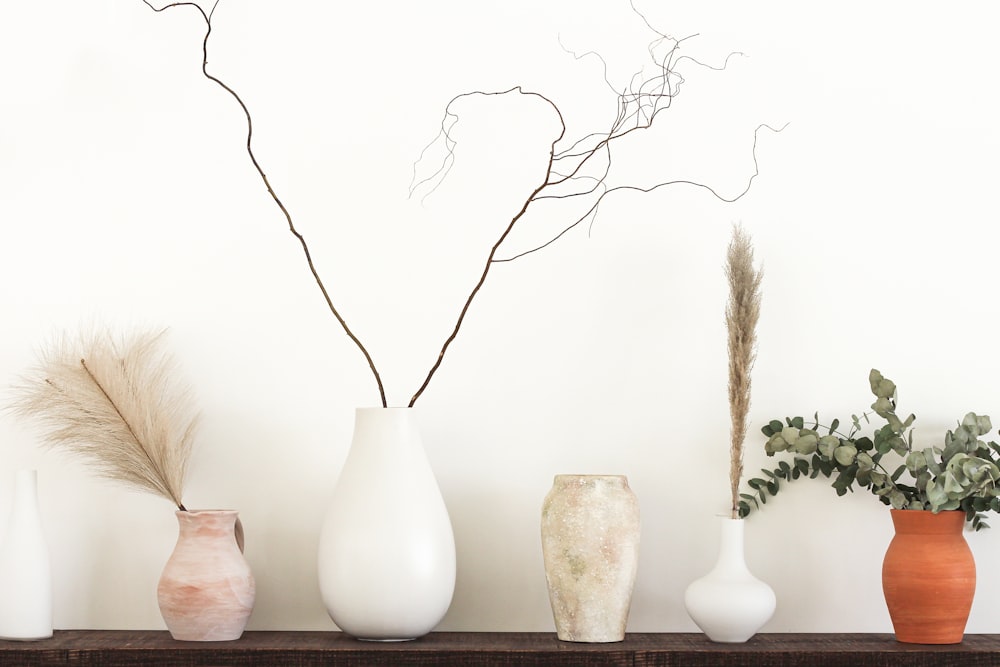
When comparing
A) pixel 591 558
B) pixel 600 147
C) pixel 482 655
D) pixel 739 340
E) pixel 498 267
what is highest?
pixel 600 147

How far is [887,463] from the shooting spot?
1.67m

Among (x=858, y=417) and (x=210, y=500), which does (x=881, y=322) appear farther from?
(x=210, y=500)

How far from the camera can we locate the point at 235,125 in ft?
5.74

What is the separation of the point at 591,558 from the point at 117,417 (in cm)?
72

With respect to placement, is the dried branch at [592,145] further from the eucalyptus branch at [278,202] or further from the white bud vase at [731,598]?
the white bud vase at [731,598]

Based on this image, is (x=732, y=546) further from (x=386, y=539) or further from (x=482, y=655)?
(x=386, y=539)

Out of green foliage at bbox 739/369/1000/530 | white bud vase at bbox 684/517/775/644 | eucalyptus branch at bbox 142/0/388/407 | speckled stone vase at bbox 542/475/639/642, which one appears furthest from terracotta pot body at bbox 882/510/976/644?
eucalyptus branch at bbox 142/0/388/407

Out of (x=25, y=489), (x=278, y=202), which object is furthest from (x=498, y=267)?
(x=25, y=489)

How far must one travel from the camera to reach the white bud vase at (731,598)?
1483mm

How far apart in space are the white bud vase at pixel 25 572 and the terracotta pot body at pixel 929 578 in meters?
1.22

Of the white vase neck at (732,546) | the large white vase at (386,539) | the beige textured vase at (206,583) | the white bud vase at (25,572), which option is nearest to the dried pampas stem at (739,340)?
the white vase neck at (732,546)

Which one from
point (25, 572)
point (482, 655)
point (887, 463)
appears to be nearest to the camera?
point (482, 655)

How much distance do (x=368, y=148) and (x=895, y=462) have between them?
98cm

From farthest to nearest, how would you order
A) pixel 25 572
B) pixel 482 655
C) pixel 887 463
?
pixel 887 463 < pixel 25 572 < pixel 482 655
